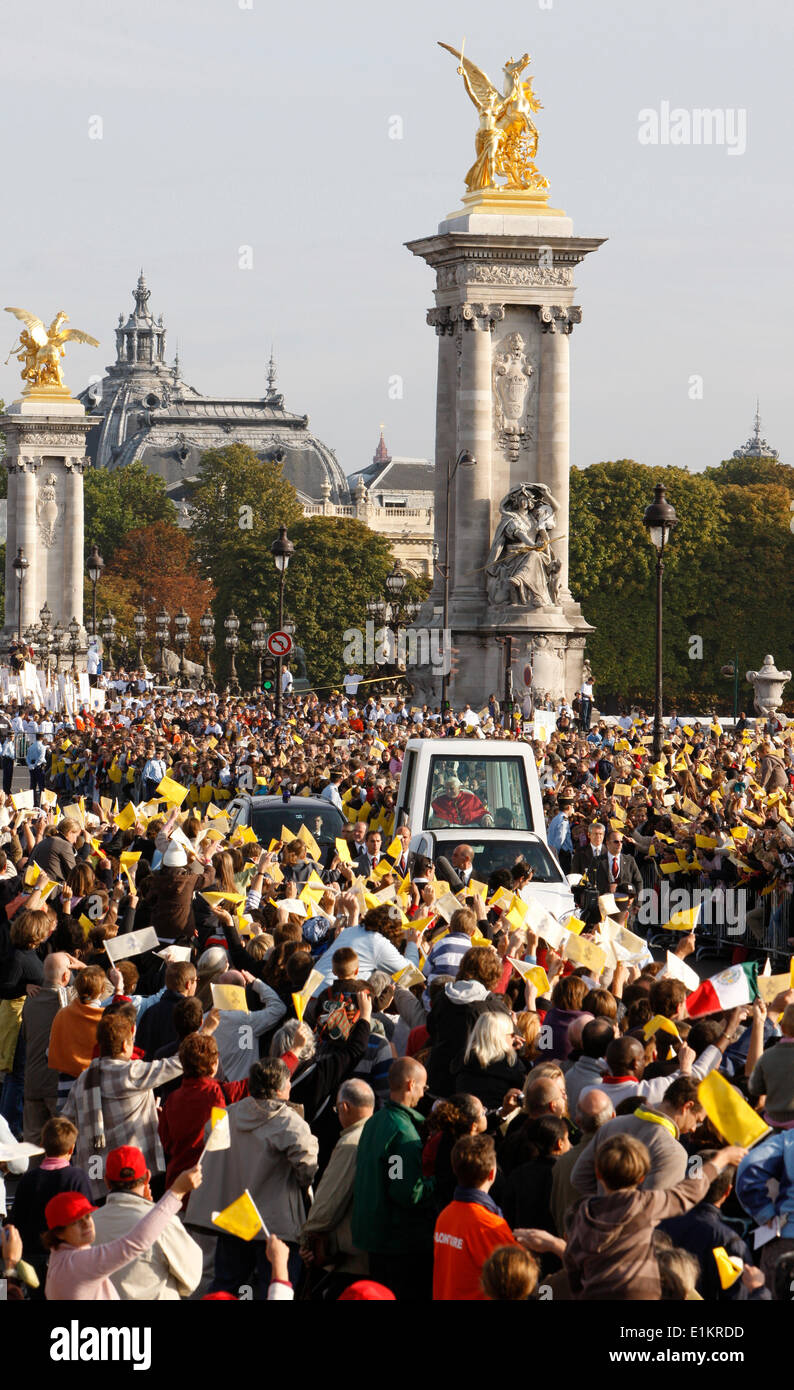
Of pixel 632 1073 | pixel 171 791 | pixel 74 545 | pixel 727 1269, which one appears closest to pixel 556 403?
pixel 171 791

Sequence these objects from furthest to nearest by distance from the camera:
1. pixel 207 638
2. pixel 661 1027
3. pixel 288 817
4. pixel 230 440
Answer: pixel 230 440 < pixel 207 638 < pixel 288 817 < pixel 661 1027

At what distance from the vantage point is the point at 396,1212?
8.72m

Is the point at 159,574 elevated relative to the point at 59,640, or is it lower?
elevated

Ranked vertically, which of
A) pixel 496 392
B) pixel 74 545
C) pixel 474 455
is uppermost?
pixel 496 392

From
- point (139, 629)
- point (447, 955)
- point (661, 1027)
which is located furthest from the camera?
point (139, 629)

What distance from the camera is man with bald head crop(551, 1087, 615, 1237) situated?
8.45 meters

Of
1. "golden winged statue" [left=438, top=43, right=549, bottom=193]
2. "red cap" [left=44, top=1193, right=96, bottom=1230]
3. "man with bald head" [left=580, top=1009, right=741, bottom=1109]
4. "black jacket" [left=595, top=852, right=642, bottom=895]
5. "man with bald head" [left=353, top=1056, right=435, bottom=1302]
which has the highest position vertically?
"golden winged statue" [left=438, top=43, right=549, bottom=193]

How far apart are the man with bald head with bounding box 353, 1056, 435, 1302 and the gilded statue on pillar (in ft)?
159

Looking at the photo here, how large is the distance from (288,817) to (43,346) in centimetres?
8035

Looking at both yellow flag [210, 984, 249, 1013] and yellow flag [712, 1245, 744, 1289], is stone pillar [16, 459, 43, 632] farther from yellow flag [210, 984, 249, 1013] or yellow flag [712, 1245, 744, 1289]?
yellow flag [712, 1245, 744, 1289]

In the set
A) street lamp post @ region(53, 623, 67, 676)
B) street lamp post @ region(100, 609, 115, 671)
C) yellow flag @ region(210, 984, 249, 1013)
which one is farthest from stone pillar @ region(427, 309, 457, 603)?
yellow flag @ region(210, 984, 249, 1013)

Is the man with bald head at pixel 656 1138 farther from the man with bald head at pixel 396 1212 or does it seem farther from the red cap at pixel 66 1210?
the red cap at pixel 66 1210

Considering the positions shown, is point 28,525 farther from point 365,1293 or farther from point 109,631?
point 365,1293

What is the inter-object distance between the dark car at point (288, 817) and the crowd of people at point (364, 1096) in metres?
4.77
